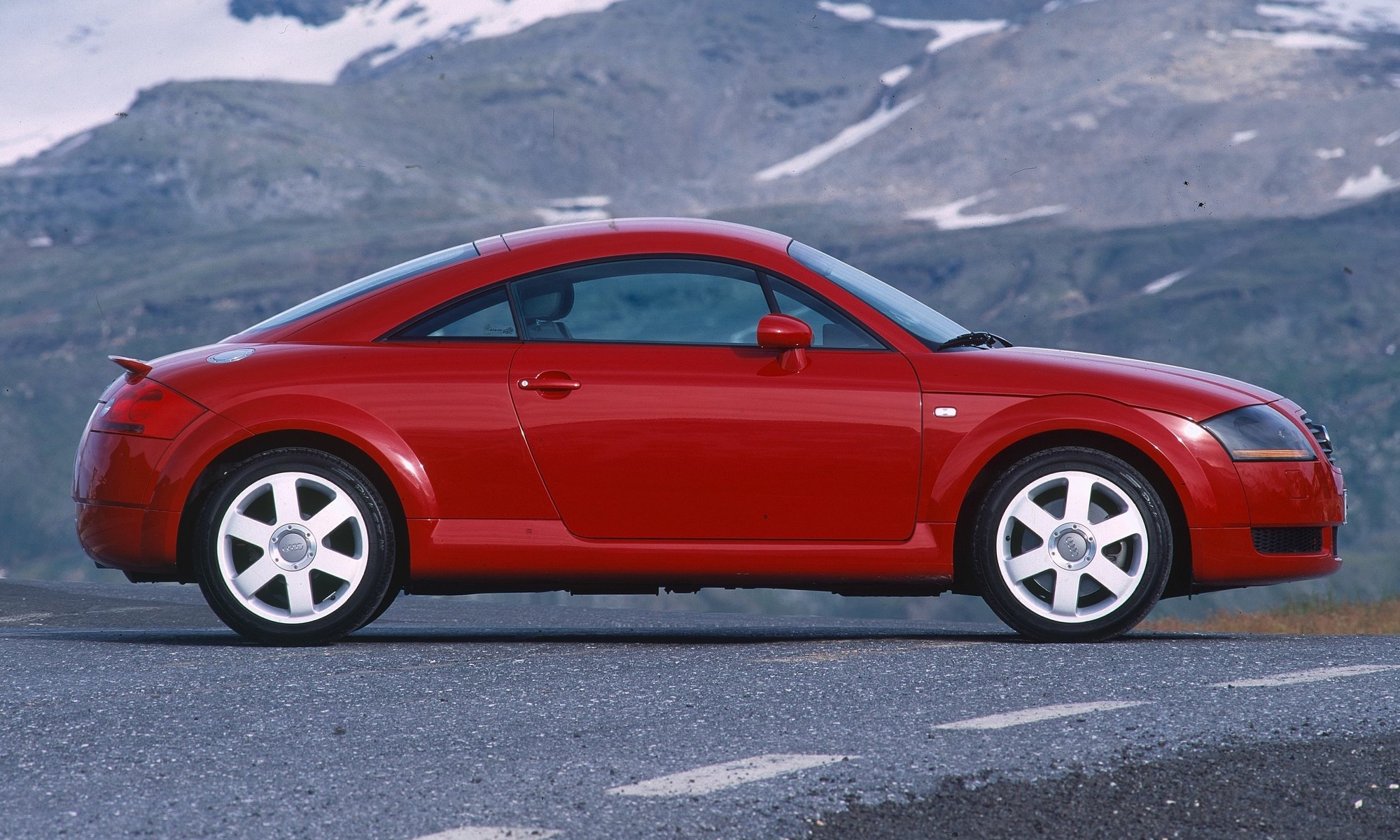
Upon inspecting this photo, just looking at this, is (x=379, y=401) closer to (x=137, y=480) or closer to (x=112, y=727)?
(x=137, y=480)

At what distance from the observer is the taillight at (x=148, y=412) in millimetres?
5414

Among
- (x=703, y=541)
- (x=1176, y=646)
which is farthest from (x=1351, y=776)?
(x=703, y=541)

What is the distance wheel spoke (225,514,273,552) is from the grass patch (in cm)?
722

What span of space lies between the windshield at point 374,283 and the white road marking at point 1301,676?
296cm

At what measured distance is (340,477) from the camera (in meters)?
5.31

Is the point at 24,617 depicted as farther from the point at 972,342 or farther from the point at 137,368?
the point at 972,342

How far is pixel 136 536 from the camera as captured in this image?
545 centimetres

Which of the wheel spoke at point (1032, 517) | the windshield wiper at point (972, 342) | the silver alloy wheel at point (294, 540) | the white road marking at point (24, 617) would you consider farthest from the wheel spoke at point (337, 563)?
the white road marking at point (24, 617)

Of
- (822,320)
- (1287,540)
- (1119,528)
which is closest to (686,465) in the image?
(822,320)

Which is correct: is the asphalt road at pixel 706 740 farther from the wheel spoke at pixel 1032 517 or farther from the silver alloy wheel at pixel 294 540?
the wheel spoke at pixel 1032 517

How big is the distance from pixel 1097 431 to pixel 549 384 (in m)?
1.90

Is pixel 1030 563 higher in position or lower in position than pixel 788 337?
lower

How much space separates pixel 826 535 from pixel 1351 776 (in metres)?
2.12

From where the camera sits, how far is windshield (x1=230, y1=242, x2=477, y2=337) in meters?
5.62
